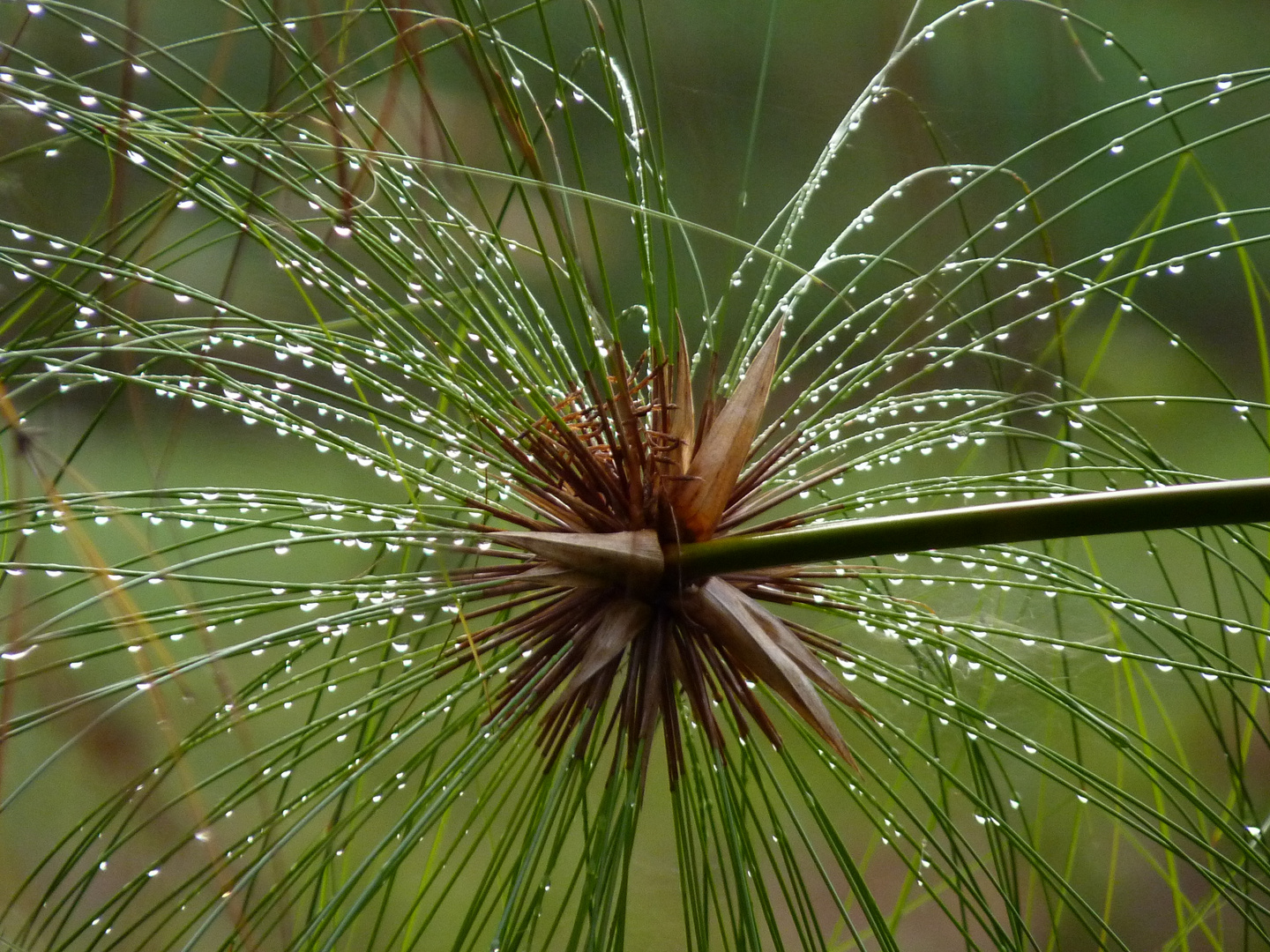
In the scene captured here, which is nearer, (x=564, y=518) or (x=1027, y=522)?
(x=1027, y=522)

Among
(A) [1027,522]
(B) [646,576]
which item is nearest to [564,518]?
(B) [646,576]

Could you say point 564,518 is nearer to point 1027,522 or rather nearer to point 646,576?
point 646,576

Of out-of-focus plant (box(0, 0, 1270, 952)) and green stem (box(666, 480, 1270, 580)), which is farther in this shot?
out-of-focus plant (box(0, 0, 1270, 952))

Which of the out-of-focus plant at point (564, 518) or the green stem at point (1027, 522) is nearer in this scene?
the green stem at point (1027, 522)

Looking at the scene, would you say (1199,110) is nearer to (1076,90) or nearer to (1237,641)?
(1076,90)
